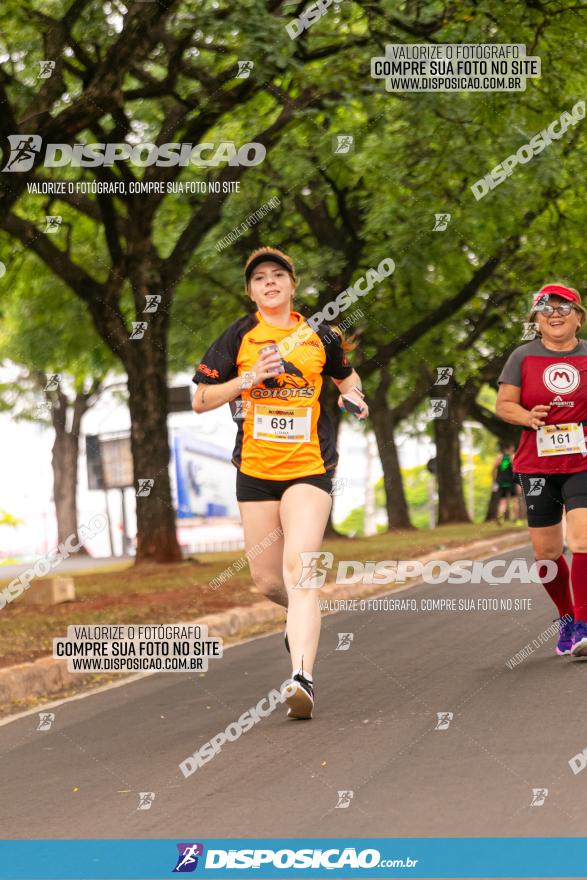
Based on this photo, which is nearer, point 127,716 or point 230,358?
point 230,358

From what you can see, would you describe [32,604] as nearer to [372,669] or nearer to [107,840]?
[372,669]

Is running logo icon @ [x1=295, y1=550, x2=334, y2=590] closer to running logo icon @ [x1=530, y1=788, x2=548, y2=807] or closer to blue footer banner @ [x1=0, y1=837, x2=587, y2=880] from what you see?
running logo icon @ [x1=530, y1=788, x2=548, y2=807]

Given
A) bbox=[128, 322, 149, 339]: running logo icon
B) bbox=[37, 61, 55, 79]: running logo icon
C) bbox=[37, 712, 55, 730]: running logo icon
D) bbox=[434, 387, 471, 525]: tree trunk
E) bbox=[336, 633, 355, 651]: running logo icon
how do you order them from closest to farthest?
bbox=[37, 712, 55, 730]: running logo icon, bbox=[336, 633, 355, 651]: running logo icon, bbox=[37, 61, 55, 79]: running logo icon, bbox=[128, 322, 149, 339]: running logo icon, bbox=[434, 387, 471, 525]: tree trunk

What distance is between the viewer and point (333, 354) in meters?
7.10

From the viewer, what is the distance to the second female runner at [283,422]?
682 cm

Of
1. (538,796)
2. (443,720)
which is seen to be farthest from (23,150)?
(538,796)

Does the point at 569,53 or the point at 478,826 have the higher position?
the point at 569,53

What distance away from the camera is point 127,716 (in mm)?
7680

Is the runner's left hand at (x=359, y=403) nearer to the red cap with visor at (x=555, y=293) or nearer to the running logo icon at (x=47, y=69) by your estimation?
the red cap with visor at (x=555, y=293)

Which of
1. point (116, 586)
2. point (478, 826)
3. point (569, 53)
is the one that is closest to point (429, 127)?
point (569, 53)

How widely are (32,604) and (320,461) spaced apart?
7602 mm

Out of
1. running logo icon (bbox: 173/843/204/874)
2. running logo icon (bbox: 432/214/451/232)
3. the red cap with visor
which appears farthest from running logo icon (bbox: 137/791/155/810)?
running logo icon (bbox: 432/214/451/232)

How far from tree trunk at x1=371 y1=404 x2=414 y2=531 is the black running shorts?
27.5 meters

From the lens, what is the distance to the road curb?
8703 mm
